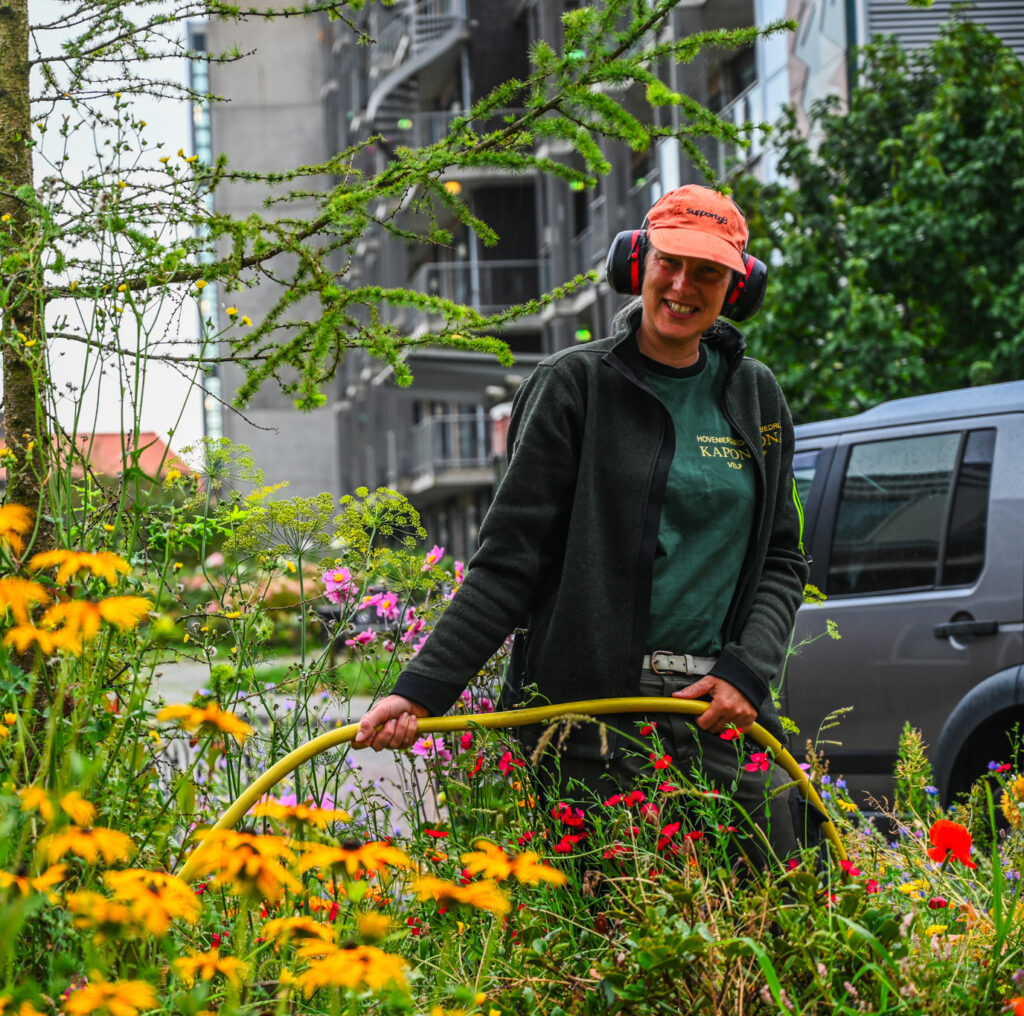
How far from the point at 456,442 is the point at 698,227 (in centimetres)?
3362

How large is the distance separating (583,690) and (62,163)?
166cm

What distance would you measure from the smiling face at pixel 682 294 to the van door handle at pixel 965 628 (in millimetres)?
2704

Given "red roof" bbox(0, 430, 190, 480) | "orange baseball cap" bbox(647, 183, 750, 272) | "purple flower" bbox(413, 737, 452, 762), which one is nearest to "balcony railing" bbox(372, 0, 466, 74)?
"red roof" bbox(0, 430, 190, 480)

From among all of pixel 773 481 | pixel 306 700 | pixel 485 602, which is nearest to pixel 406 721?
pixel 485 602

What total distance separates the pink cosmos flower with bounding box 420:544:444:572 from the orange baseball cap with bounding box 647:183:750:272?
50.8 inches

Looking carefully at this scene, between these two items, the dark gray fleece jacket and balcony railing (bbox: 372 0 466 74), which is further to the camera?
balcony railing (bbox: 372 0 466 74)

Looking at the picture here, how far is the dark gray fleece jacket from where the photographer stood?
262 centimetres

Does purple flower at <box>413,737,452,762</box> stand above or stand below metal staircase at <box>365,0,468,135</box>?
below

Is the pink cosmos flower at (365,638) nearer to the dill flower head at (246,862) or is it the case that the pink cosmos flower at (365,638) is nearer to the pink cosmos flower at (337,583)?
the pink cosmos flower at (337,583)

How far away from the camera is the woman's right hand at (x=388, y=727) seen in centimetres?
242

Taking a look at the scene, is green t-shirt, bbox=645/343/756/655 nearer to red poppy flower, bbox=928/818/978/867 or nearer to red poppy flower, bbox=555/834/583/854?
red poppy flower, bbox=555/834/583/854

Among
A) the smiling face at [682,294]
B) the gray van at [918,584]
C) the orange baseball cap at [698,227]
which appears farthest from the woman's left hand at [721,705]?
the gray van at [918,584]

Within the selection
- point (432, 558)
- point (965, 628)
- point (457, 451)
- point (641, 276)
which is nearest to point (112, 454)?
point (432, 558)

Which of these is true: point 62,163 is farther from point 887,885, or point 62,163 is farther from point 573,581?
point 887,885
